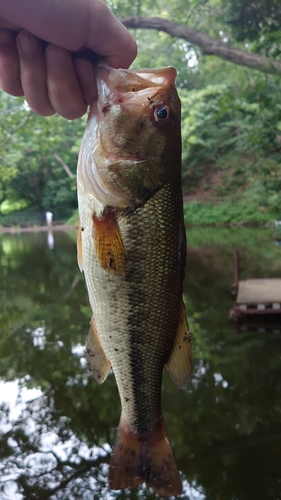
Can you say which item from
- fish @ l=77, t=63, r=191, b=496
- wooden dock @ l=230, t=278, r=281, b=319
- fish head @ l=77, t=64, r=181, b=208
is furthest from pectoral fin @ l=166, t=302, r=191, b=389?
wooden dock @ l=230, t=278, r=281, b=319

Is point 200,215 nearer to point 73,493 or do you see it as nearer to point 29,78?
point 73,493

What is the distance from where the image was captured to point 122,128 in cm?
145

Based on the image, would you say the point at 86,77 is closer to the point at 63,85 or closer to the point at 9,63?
the point at 63,85

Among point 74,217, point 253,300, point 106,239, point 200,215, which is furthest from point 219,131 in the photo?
point 106,239

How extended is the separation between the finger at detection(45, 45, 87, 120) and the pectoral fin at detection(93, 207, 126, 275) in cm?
46

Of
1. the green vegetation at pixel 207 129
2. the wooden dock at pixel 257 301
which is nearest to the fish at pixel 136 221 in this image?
the wooden dock at pixel 257 301

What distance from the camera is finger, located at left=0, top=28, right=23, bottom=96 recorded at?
1.44m

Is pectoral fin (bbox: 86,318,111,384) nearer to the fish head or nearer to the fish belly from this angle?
the fish belly

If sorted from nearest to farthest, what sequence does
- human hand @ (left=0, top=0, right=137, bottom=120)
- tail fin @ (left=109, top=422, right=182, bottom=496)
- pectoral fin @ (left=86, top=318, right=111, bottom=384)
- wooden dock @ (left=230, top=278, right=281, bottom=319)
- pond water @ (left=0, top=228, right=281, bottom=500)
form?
1. human hand @ (left=0, top=0, right=137, bottom=120)
2. tail fin @ (left=109, top=422, right=182, bottom=496)
3. pectoral fin @ (left=86, top=318, right=111, bottom=384)
4. pond water @ (left=0, top=228, right=281, bottom=500)
5. wooden dock @ (left=230, top=278, right=281, bottom=319)

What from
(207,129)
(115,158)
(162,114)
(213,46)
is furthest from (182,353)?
(207,129)

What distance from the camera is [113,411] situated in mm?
5086

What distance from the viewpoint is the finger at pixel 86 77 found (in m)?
1.46

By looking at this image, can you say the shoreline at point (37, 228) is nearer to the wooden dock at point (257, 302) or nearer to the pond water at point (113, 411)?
the pond water at point (113, 411)

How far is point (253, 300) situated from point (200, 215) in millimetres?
20327
